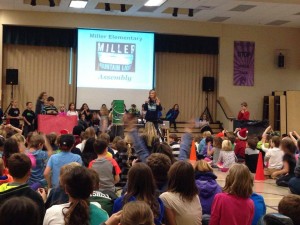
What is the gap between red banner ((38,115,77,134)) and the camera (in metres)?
11.7

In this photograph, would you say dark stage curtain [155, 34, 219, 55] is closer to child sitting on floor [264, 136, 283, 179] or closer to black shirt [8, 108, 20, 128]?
black shirt [8, 108, 20, 128]

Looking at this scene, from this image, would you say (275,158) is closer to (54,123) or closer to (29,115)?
(54,123)

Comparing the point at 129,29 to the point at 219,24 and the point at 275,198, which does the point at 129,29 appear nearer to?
the point at 219,24

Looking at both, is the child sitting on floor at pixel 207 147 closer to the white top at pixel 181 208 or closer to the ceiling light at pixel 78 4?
the ceiling light at pixel 78 4

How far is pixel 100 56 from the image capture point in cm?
1653

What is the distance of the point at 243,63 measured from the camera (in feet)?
60.5

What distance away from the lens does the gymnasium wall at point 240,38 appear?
55.7 feet

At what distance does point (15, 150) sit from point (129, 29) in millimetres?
13154

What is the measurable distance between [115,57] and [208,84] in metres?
4.09

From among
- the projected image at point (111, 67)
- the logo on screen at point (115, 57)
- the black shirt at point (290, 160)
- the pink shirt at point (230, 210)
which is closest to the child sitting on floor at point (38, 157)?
the pink shirt at point (230, 210)

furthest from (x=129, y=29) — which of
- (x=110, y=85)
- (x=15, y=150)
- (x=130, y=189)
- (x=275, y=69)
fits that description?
(x=130, y=189)

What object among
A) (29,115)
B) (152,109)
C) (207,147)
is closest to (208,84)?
(152,109)

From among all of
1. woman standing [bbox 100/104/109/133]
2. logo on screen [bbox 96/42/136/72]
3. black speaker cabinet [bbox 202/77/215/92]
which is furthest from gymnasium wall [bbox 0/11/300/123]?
woman standing [bbox 100/104/109/133]

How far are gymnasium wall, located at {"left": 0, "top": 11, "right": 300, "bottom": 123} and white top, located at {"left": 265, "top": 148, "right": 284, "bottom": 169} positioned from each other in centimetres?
914
